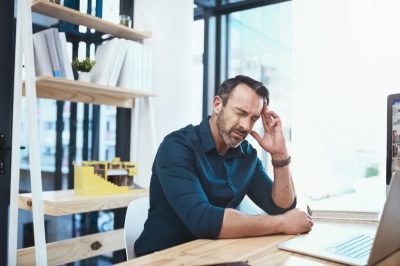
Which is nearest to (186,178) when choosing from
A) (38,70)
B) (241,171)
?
(241,171)

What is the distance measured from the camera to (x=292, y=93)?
2.61 metres

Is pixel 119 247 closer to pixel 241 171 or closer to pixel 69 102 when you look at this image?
pixel 69 102

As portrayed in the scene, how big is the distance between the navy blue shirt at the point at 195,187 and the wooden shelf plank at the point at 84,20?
104cm

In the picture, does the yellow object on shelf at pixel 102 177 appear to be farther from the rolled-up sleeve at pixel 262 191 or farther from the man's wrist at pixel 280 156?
the man's wrist at pixel 280 156

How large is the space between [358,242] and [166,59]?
186cm

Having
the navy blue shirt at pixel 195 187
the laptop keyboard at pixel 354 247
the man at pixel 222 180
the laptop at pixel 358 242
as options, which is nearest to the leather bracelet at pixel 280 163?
the man at pixel 222 180

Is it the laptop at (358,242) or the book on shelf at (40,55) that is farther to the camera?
the book on shelf at (40,55)

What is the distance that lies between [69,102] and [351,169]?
1847 millimetres

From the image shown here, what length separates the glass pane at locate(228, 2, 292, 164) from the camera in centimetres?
282

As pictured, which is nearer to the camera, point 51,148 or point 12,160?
point 12,160

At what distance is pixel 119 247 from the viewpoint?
2.35m

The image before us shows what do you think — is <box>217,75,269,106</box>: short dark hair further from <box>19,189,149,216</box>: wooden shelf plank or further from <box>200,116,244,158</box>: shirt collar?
<box>19,189,149,216</box>: wooden shelf plank

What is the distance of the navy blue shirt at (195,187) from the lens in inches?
50.1

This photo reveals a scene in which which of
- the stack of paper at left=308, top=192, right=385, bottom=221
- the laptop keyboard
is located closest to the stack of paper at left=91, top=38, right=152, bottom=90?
the stack of paper at left=308, top=192, right=385, bottom=221
